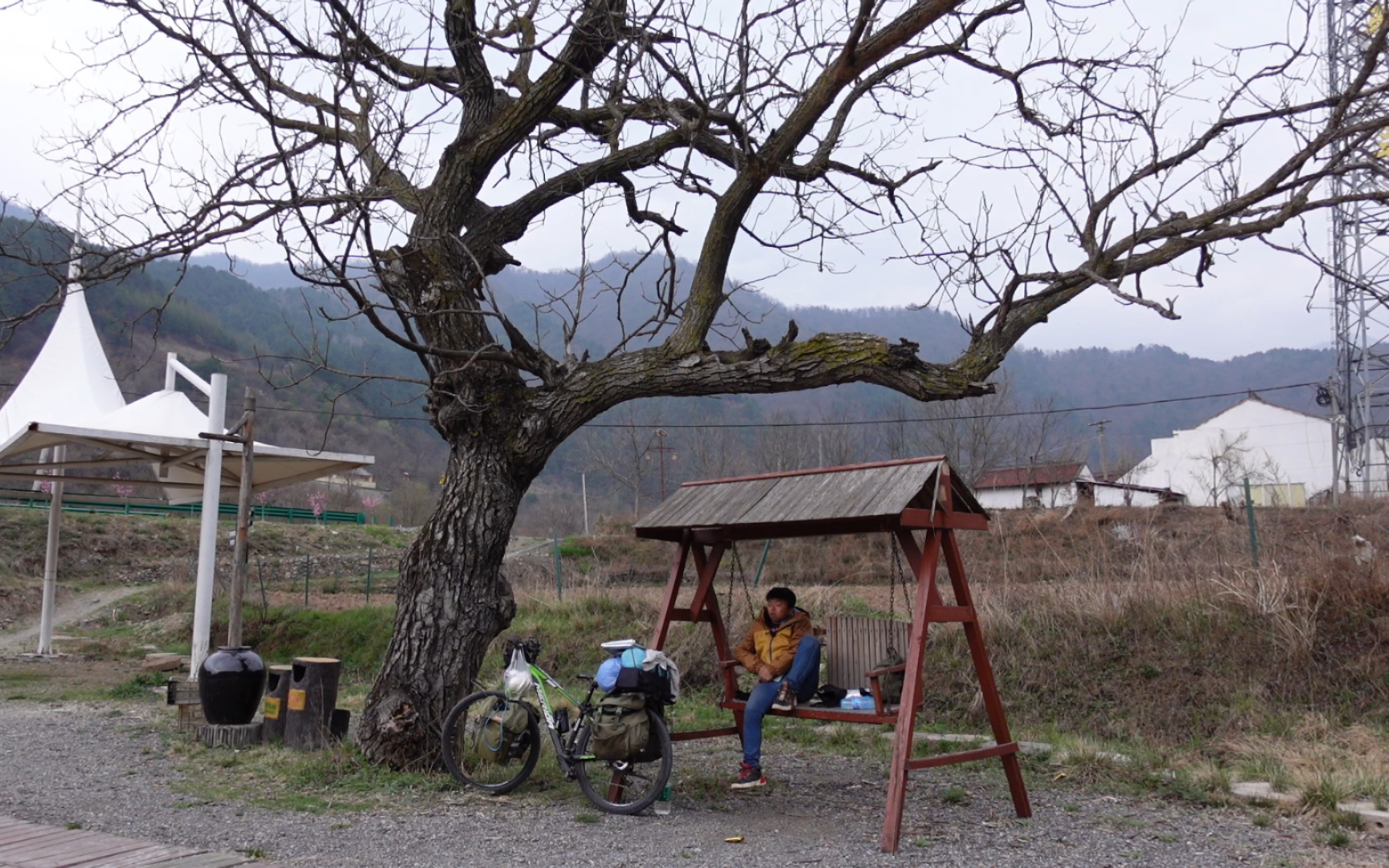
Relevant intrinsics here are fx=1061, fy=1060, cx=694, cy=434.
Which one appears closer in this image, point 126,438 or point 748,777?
point 748,777

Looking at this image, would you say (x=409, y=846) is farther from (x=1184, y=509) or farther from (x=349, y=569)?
(x=349, y=569)

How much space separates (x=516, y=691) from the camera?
754cm

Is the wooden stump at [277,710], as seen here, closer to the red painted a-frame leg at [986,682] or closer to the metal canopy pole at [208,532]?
the metal canopy pole at [208,532]

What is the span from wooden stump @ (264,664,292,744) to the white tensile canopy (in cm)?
408

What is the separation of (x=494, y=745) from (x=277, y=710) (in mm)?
3098

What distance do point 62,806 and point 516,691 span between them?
2.90m

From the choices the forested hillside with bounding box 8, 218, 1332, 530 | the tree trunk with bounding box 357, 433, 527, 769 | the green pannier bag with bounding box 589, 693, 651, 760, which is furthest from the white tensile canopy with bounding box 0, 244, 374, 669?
the green pannier bag with bounding box 589, 693, 651, 760

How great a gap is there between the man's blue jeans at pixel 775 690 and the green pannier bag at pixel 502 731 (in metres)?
1.58

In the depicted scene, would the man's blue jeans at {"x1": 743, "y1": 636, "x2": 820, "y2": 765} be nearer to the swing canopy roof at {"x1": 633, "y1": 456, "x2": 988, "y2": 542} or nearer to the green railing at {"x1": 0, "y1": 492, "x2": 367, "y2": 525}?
the swing canopy roof at {"x1": 633, "y1": 456, "x2": 988, "y2": 542}

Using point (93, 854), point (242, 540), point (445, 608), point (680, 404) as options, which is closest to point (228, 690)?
point (242, 540)

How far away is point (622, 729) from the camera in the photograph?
6.81 m

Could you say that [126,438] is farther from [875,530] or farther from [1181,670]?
[1181,670]

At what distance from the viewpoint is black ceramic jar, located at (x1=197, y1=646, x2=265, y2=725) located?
9586 millimetres

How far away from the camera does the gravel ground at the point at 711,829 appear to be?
5.73 m
